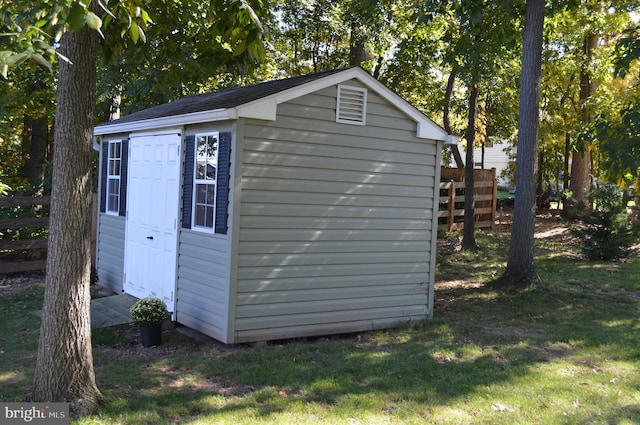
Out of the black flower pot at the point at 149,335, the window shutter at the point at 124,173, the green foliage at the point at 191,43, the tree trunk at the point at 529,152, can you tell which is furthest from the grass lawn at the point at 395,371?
the green foliage at the point at 191,43

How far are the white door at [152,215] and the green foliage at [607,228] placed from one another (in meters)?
9.20

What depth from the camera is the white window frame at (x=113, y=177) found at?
10164 mm

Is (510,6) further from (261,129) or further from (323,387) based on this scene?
(323,387)

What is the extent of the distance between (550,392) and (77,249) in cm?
428

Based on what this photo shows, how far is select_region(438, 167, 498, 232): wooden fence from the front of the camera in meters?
16.7

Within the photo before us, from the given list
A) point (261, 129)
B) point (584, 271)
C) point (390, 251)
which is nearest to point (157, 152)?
point (261, 129)

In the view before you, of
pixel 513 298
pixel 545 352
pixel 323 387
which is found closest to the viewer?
pixel 323 387

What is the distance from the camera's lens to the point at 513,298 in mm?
9625

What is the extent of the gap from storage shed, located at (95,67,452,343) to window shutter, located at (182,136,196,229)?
0.08 ft

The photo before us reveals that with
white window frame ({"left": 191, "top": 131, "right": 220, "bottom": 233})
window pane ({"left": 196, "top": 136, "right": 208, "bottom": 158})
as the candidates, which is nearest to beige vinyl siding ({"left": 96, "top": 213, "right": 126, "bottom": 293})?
white window frame ({"left": 191, "top": 131, "right": 220, "bottom": 233})

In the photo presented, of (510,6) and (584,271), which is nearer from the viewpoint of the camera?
(510,6)

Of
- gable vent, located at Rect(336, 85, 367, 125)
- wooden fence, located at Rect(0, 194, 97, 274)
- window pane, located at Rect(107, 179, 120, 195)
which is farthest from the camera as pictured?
wooden fence, located at Rect(0, 194, 97, 274)

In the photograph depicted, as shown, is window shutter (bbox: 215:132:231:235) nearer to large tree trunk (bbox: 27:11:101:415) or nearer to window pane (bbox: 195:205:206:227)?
window pane (bbox: 195:205:206:227)

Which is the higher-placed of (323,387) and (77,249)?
(77,249)
